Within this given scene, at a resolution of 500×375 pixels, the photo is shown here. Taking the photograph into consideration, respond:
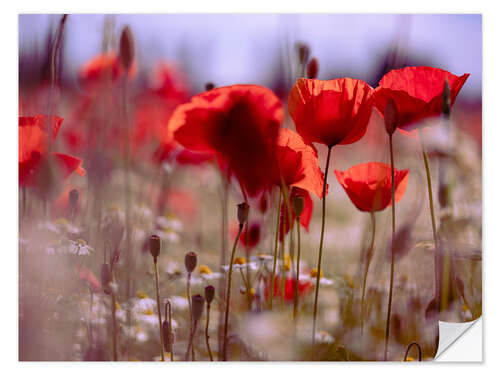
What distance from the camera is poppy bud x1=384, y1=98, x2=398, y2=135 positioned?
1264 millimetres

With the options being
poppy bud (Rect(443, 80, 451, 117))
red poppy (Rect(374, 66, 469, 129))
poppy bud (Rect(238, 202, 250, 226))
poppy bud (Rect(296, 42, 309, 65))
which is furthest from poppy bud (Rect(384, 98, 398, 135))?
poppy bud (Rect(238, 202, 250, 226))

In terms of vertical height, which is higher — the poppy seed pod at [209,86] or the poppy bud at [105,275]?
the poppy seed pod at [209,86]

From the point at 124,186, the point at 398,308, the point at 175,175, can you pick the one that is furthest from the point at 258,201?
the point at 398,308

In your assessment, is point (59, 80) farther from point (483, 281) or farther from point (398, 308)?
point (483, 281)

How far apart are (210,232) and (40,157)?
44cm

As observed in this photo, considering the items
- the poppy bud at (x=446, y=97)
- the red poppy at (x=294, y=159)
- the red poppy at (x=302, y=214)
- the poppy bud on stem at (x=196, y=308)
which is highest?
the poppy bud at (x=446, y=97)

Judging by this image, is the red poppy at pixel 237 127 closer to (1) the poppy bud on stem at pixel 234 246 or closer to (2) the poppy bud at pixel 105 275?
(1) the poppy bud on stem at pixel 234 246

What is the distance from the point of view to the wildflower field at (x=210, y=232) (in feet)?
4.36

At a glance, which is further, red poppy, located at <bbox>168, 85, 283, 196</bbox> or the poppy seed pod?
the poppy seed pod

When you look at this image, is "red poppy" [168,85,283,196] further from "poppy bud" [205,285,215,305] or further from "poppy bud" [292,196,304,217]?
"poppy bud" [205,285,215,305]

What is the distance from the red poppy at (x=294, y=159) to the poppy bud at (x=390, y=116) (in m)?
0.18

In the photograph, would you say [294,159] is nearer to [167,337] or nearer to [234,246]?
[234,246]

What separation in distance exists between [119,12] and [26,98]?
0.31 meters

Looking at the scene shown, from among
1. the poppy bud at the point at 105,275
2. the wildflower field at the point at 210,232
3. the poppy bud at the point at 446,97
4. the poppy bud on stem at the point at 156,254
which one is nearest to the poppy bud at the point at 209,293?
the wildflower field at the point at 210,232
